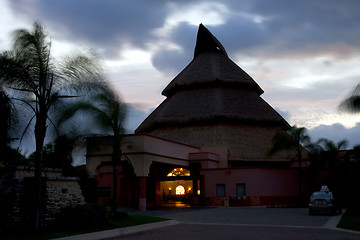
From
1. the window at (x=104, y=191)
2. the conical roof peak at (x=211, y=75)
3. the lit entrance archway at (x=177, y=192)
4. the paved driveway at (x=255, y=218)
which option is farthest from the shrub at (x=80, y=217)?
the conical roof peak at (x=211, y=75)

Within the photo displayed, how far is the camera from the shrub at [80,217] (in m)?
15.1

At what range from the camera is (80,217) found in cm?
1511

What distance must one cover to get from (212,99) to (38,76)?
29427 mm

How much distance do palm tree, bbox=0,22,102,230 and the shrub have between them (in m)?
1.14

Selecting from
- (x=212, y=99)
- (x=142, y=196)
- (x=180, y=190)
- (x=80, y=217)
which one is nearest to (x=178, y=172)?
(x=180, y=190)

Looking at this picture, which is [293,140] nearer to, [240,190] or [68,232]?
[240,190]

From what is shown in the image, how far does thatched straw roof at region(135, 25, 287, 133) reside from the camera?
41.2 metres

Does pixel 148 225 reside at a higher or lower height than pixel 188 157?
lower

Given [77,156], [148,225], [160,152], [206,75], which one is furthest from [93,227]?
[206,75]

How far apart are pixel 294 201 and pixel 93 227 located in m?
24.4

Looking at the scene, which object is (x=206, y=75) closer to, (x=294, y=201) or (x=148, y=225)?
(x=294, y=201)

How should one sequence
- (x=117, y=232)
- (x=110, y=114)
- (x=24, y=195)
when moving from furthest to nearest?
(x=110, y=114) < (x=117, y=232) < (x=24, y=195)

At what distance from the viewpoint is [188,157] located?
35031 mm

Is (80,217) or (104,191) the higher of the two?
(104,191)
